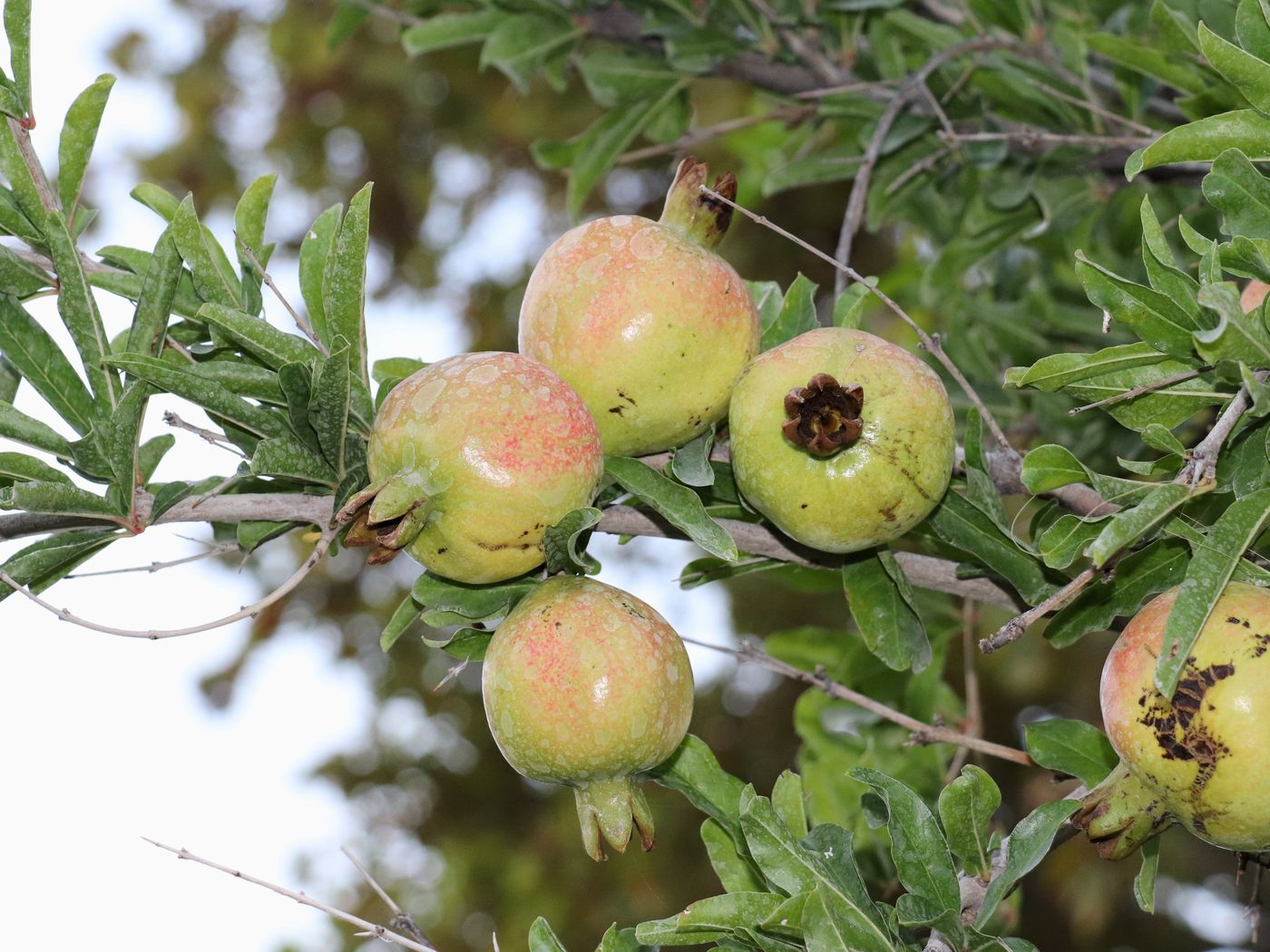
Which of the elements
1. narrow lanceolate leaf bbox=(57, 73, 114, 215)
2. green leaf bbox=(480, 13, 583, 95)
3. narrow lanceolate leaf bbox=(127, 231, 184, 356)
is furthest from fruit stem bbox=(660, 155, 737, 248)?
green leaf bbox=(480, 13, 583, 95)

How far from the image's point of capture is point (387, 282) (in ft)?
18.4

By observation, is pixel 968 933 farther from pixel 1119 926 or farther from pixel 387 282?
pixel 387 282

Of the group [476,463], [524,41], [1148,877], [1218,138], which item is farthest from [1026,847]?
[524,41]

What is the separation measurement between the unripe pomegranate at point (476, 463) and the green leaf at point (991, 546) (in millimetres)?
493

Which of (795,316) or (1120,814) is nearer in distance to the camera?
(1120,814)

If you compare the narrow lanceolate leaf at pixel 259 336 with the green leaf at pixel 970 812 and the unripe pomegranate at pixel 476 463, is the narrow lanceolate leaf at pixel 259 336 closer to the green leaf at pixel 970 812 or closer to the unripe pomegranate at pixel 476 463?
the unripe pomegranate at pixel 476 463

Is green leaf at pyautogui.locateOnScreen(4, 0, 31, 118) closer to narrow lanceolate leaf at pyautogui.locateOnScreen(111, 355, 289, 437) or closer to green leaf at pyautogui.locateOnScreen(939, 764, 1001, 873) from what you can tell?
narrow lanceolate leaf at pyautogui.locateOnScreen(111, 355, 289, 437)

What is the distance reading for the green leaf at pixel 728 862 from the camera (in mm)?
1475

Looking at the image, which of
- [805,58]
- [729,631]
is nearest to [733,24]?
[805,58]

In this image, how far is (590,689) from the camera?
4.21 feet

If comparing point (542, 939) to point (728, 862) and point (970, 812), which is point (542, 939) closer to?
point (728, 862)

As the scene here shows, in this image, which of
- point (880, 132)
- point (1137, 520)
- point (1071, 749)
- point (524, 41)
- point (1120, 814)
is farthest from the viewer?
point (524, 41)

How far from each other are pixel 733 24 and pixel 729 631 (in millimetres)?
3109

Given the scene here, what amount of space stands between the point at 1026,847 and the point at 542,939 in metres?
Answer: 0.56
